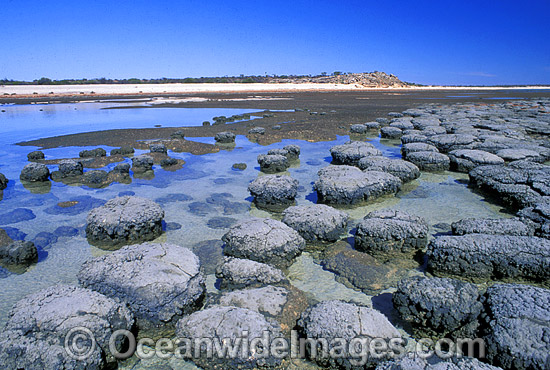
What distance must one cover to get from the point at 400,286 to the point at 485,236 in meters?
1.61

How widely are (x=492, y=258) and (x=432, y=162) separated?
551cm

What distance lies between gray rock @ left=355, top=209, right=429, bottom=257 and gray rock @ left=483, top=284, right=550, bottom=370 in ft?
5.02

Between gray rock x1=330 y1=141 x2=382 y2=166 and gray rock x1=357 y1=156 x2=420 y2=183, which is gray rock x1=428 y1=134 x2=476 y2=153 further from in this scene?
gray rock x1=357 y1=156 x2=420 y2=183

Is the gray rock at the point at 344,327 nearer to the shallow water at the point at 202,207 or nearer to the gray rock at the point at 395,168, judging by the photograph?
the shallow water at the point at 202,207

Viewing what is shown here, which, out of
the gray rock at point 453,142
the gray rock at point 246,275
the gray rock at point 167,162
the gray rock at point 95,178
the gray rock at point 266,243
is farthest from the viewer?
the gray rock at point 453,142

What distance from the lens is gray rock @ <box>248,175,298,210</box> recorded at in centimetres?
676

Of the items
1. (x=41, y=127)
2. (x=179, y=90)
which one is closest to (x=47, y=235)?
(x=41, y=127)

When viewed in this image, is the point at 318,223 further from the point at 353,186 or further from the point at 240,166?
the point at 240,166

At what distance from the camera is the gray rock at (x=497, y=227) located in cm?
458

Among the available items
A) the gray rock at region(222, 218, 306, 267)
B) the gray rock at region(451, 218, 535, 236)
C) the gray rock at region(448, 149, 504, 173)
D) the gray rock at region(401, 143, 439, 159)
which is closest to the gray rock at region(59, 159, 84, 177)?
the gray rock at region(222, 218, 306, 267)

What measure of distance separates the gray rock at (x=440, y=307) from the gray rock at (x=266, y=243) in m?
1.56

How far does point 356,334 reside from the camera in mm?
2973

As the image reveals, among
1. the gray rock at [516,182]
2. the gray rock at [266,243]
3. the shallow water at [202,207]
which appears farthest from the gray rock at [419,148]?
the gray rock at [266,243]

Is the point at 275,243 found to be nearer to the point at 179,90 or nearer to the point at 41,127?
the point at 41,127
